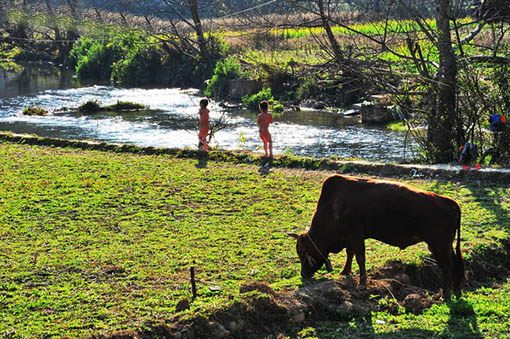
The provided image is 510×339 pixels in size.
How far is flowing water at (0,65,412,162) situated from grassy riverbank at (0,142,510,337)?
640 cm

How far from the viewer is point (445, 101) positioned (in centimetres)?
1630

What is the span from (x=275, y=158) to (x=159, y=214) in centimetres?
529

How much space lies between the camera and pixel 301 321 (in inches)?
318

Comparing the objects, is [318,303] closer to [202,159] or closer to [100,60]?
[202,159]

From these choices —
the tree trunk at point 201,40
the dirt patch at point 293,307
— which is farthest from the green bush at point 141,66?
the dirt patch at point 293,307

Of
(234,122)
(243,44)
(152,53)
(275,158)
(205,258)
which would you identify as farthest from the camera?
(152,53)

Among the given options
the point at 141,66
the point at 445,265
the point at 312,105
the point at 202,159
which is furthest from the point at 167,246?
the point at 141,66

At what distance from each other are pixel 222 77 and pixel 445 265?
30351 millimetres

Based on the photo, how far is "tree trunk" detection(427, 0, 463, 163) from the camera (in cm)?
1617

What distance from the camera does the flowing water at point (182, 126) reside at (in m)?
23.3

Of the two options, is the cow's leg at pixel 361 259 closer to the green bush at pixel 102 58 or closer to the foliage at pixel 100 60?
the green bush at pixel 102 58

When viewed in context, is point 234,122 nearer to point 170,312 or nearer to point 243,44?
point 243,44

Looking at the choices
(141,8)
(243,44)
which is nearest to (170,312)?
(243,44)

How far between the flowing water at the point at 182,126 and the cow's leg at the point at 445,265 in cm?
1191
